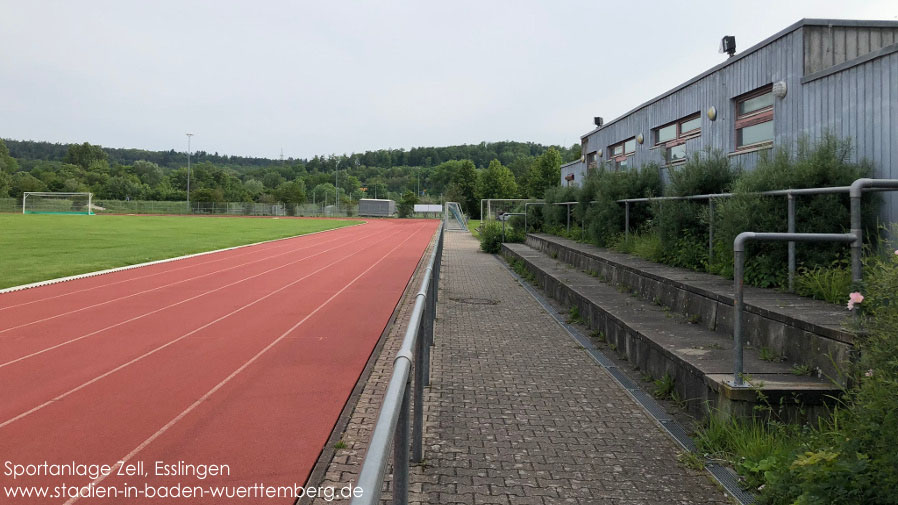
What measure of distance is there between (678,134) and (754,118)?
11.9ft

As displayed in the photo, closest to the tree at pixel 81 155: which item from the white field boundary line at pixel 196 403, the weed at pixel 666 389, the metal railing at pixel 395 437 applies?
the white field boundary line at pixel 196 403

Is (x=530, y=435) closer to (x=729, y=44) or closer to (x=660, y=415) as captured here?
(x=660, y=415)

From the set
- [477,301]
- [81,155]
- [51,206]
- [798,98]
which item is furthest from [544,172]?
[81,155]

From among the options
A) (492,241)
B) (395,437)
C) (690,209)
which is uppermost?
(690,209)

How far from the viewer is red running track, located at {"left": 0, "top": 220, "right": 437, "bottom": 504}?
4.27m

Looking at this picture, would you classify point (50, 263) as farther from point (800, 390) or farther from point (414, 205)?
point (414, 205)

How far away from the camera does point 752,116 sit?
11.6 meters

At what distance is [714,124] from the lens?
41.8 ft

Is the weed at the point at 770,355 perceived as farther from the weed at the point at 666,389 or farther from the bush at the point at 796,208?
the bush at the point at 796,208

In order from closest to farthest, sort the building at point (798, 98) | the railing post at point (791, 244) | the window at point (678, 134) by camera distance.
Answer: the railing post at point (791, 244), the building at point (798, 98), the window at point (678, 134)

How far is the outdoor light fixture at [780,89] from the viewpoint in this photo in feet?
33.2

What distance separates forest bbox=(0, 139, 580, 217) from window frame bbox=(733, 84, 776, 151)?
68.4 metres

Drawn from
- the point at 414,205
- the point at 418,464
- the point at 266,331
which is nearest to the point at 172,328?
the point at 266,331

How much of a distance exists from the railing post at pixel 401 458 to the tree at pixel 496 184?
95.4 m
